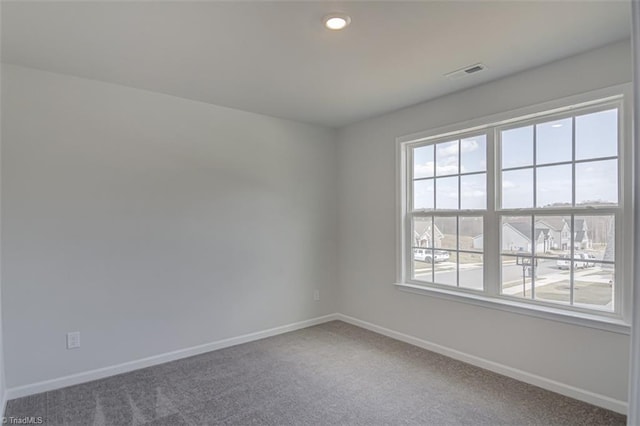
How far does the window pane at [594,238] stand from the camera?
2531 mm

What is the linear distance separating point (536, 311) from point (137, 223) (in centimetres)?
345

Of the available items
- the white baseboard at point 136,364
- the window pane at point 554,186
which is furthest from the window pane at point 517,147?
the white baseboard at point 136,364

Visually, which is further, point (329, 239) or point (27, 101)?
point (329, 239)

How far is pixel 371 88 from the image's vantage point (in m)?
3.24

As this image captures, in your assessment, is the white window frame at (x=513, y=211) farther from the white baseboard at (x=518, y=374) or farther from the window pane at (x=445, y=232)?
the white baseboard at (x=518, y=374)

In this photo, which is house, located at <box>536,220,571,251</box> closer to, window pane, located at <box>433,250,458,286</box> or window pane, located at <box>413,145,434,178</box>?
window pane, located at <box>433,250,458,286</box>

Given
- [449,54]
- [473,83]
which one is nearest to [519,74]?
[473,83]

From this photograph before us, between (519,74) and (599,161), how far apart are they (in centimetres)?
93

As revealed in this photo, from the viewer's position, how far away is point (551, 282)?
2.83m

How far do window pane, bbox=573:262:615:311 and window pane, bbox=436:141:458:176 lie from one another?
1393mm

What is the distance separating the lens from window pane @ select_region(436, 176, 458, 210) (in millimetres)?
3535

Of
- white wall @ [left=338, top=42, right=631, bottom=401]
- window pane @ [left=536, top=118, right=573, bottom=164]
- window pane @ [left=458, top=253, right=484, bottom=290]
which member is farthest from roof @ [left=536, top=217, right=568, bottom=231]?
white wall @ [left=338, top=42, right=631, bottom=401]

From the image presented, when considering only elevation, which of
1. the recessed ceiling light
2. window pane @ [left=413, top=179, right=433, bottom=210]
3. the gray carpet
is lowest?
the gray carpet

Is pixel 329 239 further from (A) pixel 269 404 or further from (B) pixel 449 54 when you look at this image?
(B) pixel 449 54
